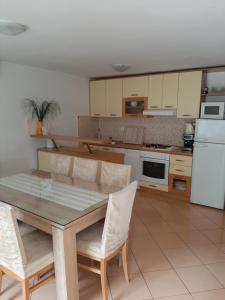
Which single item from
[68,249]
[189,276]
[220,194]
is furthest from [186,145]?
[68,249]

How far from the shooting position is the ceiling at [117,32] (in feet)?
5.19

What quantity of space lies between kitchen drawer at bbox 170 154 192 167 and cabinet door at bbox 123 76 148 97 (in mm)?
1293

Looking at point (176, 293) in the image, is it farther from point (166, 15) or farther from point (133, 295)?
point (166, 15)

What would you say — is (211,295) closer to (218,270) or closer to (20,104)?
(218,270)

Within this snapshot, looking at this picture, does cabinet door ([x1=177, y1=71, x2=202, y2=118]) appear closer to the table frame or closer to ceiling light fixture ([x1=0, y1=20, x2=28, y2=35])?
ceiling light fixture ([x1=0, y1=20, x2=28, y2=35])

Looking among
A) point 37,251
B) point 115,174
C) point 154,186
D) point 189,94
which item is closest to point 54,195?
point 37,251

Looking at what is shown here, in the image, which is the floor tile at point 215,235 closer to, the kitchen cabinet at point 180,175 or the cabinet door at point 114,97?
the kitchen cabinet at point 180,175

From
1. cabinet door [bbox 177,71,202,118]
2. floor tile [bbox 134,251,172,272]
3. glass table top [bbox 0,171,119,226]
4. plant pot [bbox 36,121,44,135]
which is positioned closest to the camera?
glass table top [bbox 0,171,119,226]

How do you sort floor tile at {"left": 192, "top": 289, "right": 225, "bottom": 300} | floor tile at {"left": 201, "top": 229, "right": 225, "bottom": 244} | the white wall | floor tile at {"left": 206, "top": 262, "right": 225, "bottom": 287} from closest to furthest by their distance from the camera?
floor tile at {"left": 192, "top": 289, "right": 225, "bottom": 300} → floor tile at {"left": 206, "top": 262, "right": 225, "bottom": 287} → floor tile at {"left": 201, "top": 229, "right": 225, "bottom": 244} → the white wall

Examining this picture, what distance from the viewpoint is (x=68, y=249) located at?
1602mm

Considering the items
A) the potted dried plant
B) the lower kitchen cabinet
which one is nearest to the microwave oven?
the lower kitchen cabinet

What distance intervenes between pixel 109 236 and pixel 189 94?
2906 mm

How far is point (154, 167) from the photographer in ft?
13.4

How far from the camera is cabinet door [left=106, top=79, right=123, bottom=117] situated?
14.9 ft
